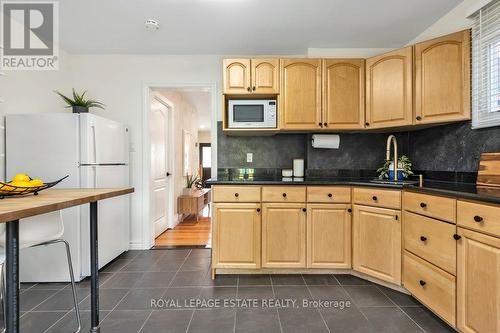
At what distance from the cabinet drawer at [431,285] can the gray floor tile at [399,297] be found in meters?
0.10

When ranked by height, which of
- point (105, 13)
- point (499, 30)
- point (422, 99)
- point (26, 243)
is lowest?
point (26, 243)

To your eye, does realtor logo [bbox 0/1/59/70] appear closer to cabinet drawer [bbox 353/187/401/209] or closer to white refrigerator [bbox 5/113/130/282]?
white refrigerator [bbox 5/113/130/282]

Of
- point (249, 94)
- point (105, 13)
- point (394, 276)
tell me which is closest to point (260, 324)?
point (394, 276)

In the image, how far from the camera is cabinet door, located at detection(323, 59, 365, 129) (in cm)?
259

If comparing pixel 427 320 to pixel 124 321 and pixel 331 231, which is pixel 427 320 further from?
pixel 124 321

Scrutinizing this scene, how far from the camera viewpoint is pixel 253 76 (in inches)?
102

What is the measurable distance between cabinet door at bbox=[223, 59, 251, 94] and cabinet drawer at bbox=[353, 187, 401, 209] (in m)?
1.47

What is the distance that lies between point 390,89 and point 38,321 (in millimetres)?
3396

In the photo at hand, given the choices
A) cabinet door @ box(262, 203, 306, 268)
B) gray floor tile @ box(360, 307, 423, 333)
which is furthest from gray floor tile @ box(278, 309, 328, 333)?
cabinet door @ box(262, 203, 306, 268)

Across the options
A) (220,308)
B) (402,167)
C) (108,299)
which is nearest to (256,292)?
(220,308)

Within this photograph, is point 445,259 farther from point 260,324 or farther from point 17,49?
point 17,49

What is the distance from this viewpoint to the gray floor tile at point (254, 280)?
2278mm

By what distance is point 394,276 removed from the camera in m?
2.08

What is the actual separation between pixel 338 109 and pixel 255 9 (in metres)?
1.23
